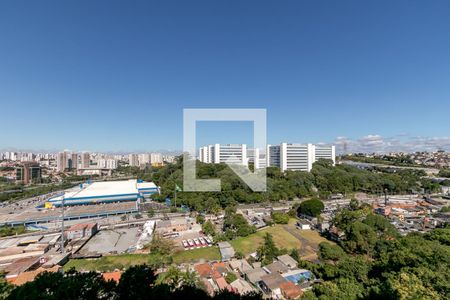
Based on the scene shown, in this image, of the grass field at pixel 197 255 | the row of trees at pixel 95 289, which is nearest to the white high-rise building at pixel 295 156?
the grass field at pixel 197 255

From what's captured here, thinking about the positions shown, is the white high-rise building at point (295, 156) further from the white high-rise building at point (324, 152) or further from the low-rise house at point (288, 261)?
the low-rise house at point (288, 261)

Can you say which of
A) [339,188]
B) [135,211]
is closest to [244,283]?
[135,211]

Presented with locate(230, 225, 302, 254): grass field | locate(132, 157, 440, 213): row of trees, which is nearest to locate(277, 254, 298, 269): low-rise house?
locate(230, 225, 302, 254): grass field

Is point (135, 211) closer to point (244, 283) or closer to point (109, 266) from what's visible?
point (109, 266)

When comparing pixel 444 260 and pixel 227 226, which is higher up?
pixel 444 260

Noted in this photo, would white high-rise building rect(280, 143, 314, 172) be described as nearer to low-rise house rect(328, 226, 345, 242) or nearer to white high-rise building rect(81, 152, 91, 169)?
low-rise house rect(328, 226, 345, 242)

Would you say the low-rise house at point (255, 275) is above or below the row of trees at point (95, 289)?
below
